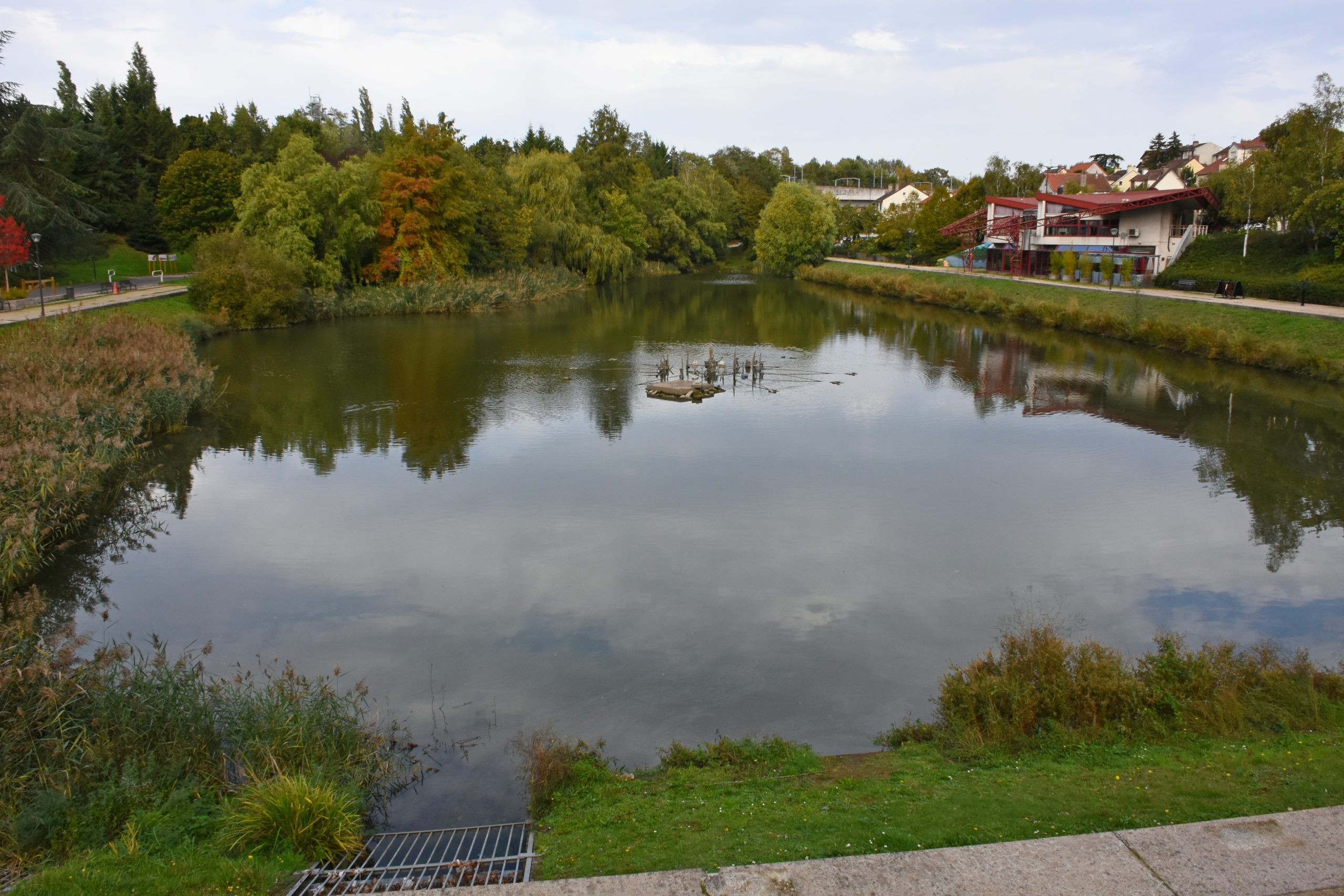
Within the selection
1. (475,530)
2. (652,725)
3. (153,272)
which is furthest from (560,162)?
(652,725)

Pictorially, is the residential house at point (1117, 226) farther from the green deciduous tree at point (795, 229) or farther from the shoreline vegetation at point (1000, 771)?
the shoreline vegetation at point (1000, 771)

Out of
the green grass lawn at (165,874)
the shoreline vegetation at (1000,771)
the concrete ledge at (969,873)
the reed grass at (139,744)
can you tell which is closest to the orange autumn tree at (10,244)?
the reed grass at (139,744)

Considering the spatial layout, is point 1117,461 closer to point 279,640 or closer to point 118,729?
point 279,640

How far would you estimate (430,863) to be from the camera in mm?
6562

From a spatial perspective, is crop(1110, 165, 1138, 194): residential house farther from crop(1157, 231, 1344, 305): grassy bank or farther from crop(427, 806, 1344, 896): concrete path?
crop(427, 806, 1344, 896): concrete path

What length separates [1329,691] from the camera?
895 centimetres

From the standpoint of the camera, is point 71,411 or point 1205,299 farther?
→ point 1205,299

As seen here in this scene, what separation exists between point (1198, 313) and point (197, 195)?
5416 cm

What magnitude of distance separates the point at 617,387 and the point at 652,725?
19.7 m

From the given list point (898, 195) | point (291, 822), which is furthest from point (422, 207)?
point (898, 195)

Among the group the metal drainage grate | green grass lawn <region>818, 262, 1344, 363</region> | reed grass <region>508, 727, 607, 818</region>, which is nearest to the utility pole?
green grass lawn <region>818, 262, 1344, 363</region>

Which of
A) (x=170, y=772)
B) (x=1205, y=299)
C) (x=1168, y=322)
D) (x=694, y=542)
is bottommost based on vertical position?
(x=694, y=542)

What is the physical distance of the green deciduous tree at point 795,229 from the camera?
247 feet

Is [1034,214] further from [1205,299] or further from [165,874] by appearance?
[165,874]
